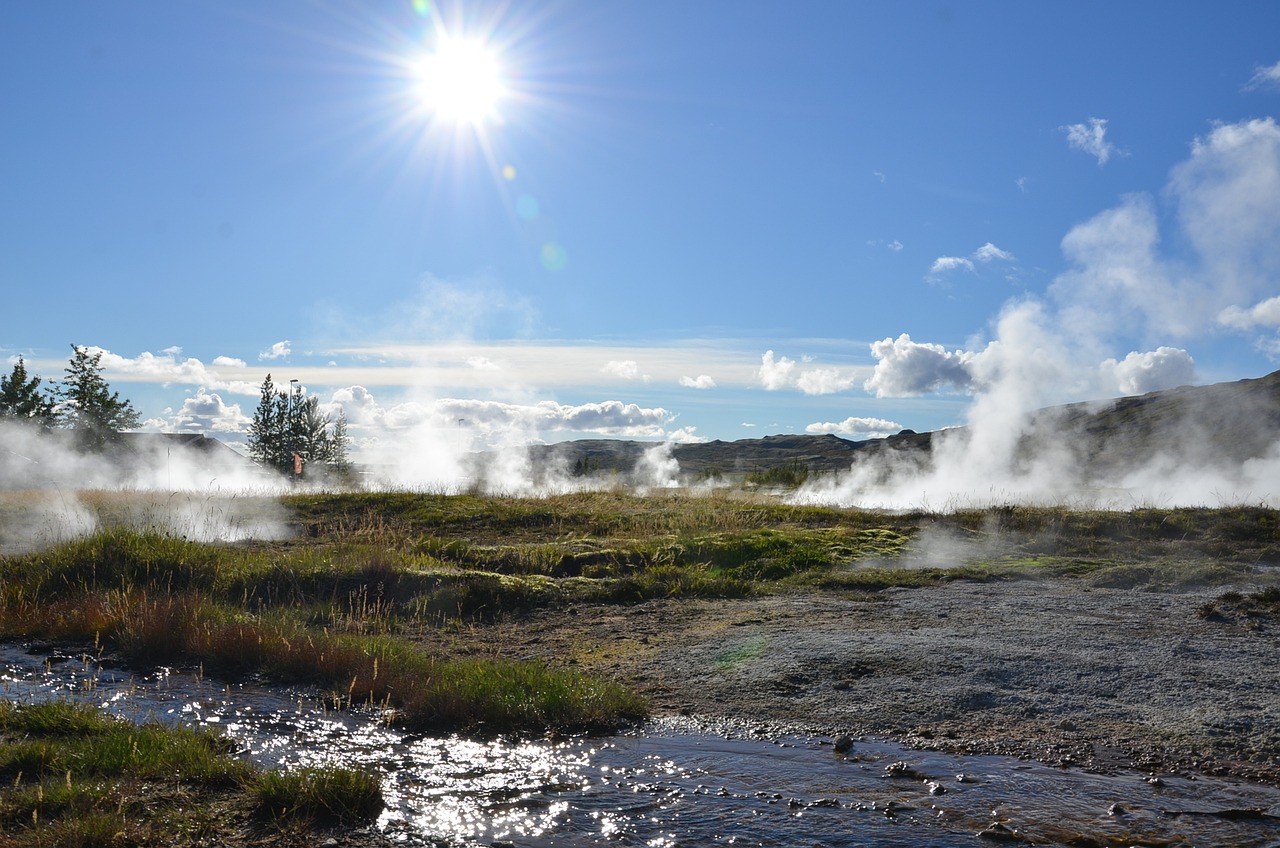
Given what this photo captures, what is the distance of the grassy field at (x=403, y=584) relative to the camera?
568cm

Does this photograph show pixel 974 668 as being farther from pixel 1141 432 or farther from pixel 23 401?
pixel 1141 432

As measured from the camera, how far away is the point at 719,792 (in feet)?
19.0

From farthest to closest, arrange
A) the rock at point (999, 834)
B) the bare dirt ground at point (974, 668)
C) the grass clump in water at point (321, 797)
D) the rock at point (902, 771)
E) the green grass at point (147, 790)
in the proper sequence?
1. the bare dirt ground at point (974, 668)
2. the rock at point (902, 771)
3. the grass clump in water at point (321, 797)
4. the rock at point (999, 834)
5. the green grass at point (147, 790)

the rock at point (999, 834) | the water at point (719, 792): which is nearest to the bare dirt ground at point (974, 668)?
the water at point (719, 792)

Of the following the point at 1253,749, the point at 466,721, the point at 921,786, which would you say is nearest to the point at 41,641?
the point at 466,721

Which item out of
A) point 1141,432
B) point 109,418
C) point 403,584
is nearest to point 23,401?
point 109,418

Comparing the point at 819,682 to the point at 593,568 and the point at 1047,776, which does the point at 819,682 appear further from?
the point at 593,568

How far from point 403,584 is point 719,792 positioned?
8255 millimetres

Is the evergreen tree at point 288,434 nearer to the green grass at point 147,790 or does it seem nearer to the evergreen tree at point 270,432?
the evergreen tree at point 270,432

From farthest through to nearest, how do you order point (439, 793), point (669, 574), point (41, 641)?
1. point (669, 574)
2. point (41, 641)
3. point (439, 793)

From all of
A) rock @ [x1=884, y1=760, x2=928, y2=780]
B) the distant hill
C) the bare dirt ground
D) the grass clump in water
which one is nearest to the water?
rock @ [x1=884, y1=760, x2=928, y2=780]

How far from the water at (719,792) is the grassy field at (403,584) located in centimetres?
48

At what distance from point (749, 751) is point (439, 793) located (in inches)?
87.9

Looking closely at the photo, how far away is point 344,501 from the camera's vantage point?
1072 inches
